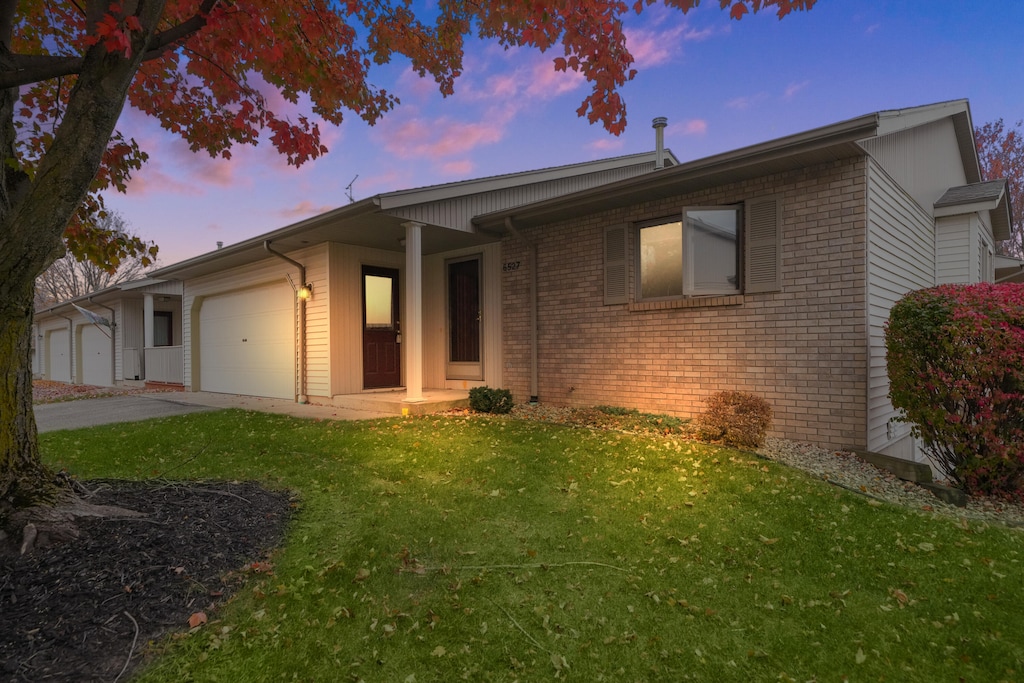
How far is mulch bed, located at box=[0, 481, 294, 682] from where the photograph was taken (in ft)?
6.86

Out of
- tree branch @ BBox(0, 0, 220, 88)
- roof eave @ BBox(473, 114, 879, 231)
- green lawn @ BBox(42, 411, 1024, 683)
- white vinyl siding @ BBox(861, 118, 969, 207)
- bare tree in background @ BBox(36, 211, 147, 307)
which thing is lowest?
green lawn @ BBox(42, 411, 1024, 683)

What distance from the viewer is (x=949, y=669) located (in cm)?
206

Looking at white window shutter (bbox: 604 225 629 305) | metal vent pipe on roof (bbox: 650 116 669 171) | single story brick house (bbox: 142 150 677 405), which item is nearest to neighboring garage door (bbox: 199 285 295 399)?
single story brick house (bbox: 142 150 677 405)

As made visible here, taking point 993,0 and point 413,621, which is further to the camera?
point 993,0

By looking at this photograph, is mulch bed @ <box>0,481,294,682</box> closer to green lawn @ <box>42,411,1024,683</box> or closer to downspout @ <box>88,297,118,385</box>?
green lawn @ <box>42,411,1024,683</box>

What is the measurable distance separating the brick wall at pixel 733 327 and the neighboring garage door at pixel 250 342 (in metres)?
4.92

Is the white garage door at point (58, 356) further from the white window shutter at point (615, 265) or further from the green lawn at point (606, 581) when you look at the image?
the white window shutter at point (615, 265)

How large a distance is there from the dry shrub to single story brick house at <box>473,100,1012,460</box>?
824mm

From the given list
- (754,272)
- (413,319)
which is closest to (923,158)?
(754,272)

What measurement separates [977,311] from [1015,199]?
74.5 ft

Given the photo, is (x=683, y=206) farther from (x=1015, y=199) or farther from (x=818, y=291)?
(x=1015, y=199)

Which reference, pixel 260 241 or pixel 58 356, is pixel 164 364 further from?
pixel 58 356

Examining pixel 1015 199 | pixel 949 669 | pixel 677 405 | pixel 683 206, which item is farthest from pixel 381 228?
pixel 1015 199

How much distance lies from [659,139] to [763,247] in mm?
5552
